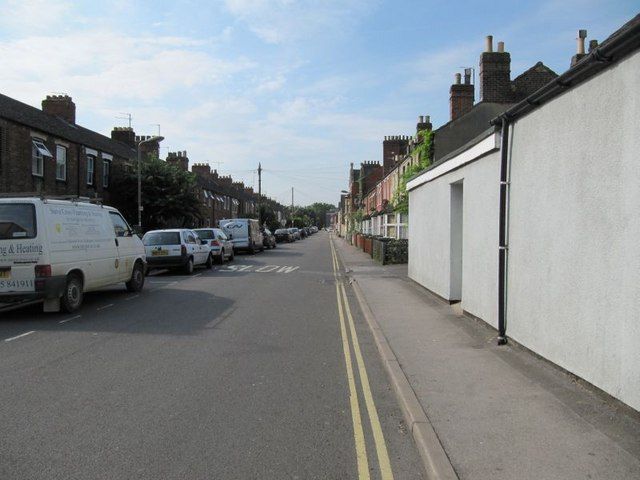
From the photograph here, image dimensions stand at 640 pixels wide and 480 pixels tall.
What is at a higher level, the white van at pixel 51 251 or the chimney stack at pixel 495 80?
the chimney stack at pixel 495 80

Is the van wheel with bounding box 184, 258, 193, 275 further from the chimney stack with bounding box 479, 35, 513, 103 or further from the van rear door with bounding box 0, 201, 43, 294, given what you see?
the chimney stack with bounding box 479, 35, 513, 103

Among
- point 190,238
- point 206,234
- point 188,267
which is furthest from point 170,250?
point 206,234

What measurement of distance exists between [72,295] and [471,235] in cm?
774

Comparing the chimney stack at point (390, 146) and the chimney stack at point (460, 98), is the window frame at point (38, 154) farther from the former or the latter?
the chimney stack at point (390, 146)

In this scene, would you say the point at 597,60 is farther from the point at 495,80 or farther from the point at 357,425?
the point at 495,80

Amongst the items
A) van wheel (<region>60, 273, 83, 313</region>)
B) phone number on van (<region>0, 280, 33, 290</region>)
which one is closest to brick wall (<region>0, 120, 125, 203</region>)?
van wheel (<region>60, 273, 83, 313</region>)

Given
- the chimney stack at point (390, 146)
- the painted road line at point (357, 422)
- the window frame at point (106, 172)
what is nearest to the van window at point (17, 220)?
the painted road line at point (357, 422)

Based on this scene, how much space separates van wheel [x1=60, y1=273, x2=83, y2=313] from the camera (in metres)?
10.4

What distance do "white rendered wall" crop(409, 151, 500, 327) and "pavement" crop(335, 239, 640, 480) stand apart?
2.78ft

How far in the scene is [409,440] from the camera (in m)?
4.52

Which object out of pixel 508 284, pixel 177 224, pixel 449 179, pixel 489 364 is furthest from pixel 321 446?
pixel 177 224

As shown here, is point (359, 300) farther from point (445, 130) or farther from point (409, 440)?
point (445, 130)

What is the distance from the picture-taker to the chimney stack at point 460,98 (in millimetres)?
24844

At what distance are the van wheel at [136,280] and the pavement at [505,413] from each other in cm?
802
